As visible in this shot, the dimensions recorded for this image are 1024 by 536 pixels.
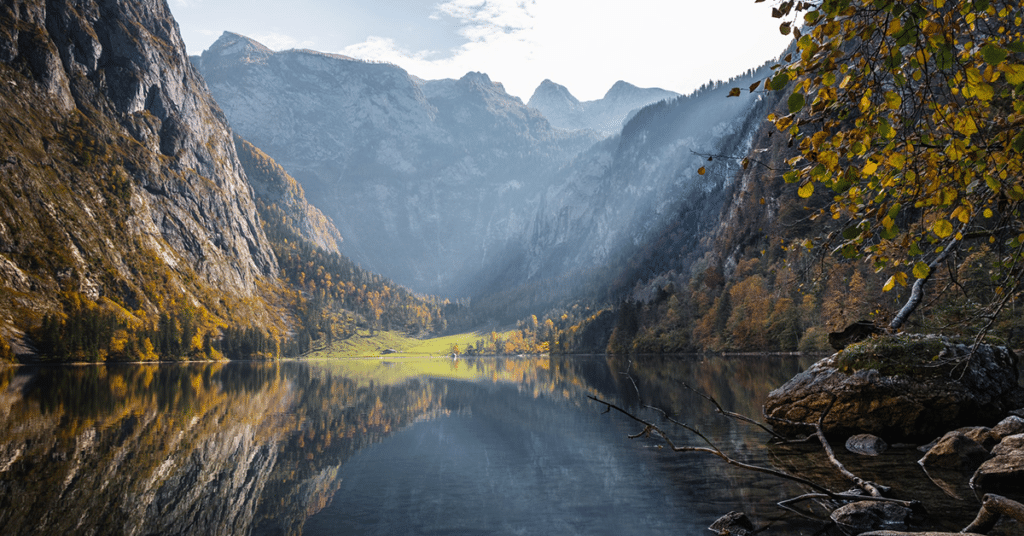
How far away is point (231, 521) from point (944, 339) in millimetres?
25662

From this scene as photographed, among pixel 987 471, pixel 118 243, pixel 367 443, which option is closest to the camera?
pixel 987 471

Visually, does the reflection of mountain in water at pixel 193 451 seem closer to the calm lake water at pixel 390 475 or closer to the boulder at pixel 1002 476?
the calm lake water at pixel 390 475

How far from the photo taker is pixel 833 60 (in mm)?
4332

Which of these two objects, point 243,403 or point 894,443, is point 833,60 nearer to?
point 894,443

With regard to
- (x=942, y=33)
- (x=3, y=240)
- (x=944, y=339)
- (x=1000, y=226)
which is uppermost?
(x=3, y=240)

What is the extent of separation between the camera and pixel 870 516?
1077cm

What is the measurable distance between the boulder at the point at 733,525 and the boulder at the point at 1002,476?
6.42m

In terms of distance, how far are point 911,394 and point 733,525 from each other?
41.0ft

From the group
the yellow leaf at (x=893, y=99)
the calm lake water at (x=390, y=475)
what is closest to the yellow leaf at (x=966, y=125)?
the yellow leaf at (x=893, y=99)

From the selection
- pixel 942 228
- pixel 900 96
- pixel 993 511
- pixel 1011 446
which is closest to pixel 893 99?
pixel 900 96

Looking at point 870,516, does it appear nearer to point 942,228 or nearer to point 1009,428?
point 942,228

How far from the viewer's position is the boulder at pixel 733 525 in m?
11.4

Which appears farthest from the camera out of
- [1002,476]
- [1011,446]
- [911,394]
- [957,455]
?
[911,394]

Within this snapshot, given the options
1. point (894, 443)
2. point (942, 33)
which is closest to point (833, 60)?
point (942, 33)
